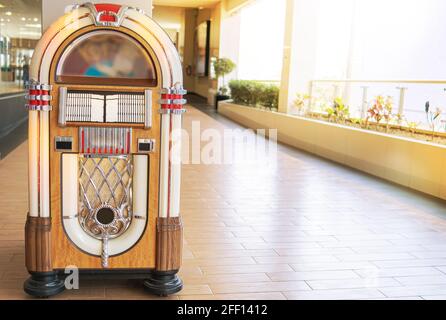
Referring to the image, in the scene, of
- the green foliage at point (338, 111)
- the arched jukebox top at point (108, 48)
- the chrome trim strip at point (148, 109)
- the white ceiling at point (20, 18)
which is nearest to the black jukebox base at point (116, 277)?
the chrome trim strip at point (148, 109)

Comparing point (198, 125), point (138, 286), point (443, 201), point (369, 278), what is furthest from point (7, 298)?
point (198, 125)

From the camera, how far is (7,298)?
8.55 feet

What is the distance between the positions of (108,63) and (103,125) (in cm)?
38

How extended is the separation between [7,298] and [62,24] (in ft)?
4.69

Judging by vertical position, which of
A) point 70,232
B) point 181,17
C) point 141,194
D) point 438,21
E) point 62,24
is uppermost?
point 181,17

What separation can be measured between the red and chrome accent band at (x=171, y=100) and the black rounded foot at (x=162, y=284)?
880mm

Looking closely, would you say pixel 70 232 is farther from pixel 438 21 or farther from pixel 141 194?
pixel 438 21

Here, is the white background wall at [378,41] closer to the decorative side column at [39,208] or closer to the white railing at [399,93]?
the white railing at [399,93]

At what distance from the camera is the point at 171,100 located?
2615 mm

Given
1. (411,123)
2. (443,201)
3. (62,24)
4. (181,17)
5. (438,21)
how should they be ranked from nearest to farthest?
(62,24)
(443,201)
(411,123)
(438,21)
(181,17)

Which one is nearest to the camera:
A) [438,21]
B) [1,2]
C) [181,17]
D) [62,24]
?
[62,24]

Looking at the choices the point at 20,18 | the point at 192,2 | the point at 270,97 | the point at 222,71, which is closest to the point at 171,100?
the point at 20,18

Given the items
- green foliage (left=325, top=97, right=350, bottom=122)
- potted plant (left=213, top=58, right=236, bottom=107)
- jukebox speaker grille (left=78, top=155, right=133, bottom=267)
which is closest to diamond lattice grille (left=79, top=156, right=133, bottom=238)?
jukebox speaker grille (left=78, top=155, right=133, bottom=267)

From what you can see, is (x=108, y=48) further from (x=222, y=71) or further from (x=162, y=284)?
(x=222, y=71)
